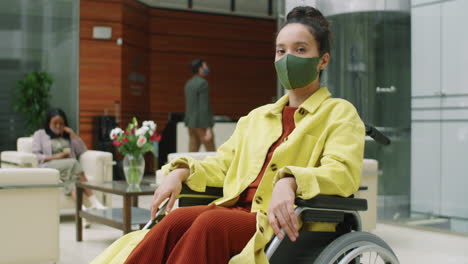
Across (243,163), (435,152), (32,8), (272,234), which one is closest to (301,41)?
(243,163)

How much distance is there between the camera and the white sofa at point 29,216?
3541 millimetres

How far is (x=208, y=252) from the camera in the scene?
1.63 meters

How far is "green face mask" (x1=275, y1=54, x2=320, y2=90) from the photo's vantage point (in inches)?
76.9

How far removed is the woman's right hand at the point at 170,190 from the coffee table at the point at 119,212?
2397 mm

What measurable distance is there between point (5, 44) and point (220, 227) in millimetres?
7340

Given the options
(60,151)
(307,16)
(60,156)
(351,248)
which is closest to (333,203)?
(351,248)

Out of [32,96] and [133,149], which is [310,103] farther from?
[32,96]

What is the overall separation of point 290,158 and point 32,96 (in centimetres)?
685

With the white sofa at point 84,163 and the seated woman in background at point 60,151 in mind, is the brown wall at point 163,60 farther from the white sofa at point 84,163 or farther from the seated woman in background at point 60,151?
the seated woman in background at point 60,151

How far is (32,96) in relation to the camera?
26.6ft

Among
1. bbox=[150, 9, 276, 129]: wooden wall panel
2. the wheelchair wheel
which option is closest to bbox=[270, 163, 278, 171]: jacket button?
the wheelchair wheel

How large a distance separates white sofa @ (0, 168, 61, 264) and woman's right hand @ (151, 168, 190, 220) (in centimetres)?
188

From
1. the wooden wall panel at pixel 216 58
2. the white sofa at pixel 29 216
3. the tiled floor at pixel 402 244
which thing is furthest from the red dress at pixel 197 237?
the wooden wall panel at pixel 216 58

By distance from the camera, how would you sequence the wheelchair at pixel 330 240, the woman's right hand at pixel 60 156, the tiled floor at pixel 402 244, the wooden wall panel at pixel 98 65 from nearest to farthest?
the wheelchair at pixel 330 240
the tiled floor at pixel 402 244
the woman's right hand at pixel 60 156
the wooden wall panel at pixel 98 65
